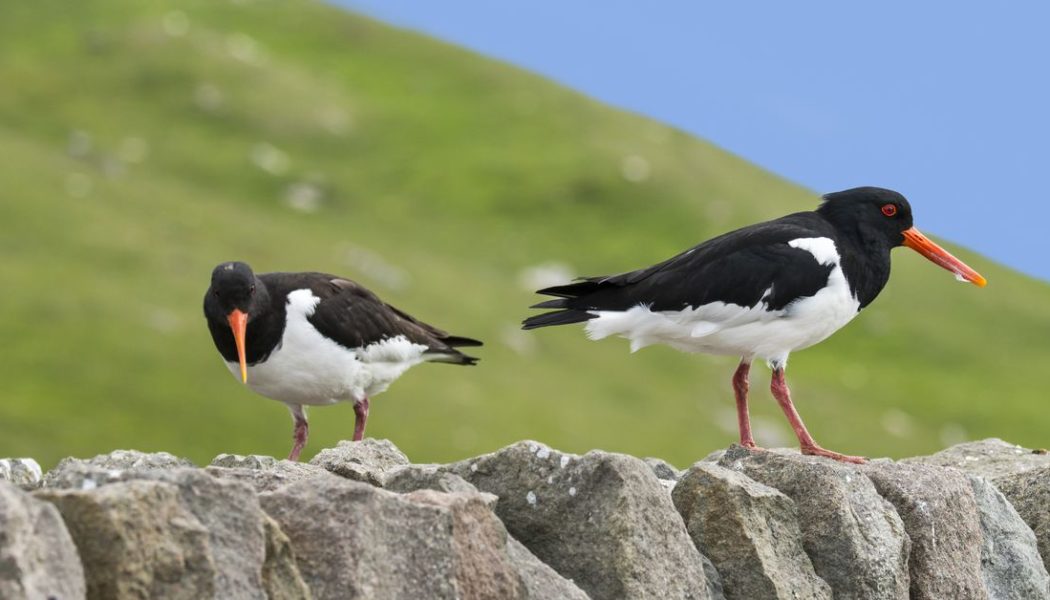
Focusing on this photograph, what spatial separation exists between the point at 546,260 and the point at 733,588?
6759 centimetres

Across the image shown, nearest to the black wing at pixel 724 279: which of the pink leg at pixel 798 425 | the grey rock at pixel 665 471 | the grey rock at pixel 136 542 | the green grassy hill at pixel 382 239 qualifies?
the pink leg at pixel 798 425

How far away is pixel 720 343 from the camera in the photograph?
38.7 feet

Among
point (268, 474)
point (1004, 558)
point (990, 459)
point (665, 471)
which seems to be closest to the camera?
point (268, 474)

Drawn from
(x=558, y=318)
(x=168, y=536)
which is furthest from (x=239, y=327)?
(x=168, y=536)

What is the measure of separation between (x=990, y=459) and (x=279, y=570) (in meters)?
8.05

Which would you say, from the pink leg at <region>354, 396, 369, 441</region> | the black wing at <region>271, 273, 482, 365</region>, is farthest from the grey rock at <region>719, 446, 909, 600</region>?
the pink leg at <region>354, 396, 369, 441</region>

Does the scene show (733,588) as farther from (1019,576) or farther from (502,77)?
(502,77)

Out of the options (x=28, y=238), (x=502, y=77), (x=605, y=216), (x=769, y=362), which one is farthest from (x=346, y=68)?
(x=769, y=362)

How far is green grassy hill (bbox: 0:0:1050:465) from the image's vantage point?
5344 centimetres

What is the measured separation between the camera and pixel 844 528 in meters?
9.27

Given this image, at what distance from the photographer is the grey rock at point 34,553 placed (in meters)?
5.32

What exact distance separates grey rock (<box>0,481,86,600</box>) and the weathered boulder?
164mm

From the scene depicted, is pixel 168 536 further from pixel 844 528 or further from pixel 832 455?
pixel 832 455

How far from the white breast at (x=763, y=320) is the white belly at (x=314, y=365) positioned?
370 cm
